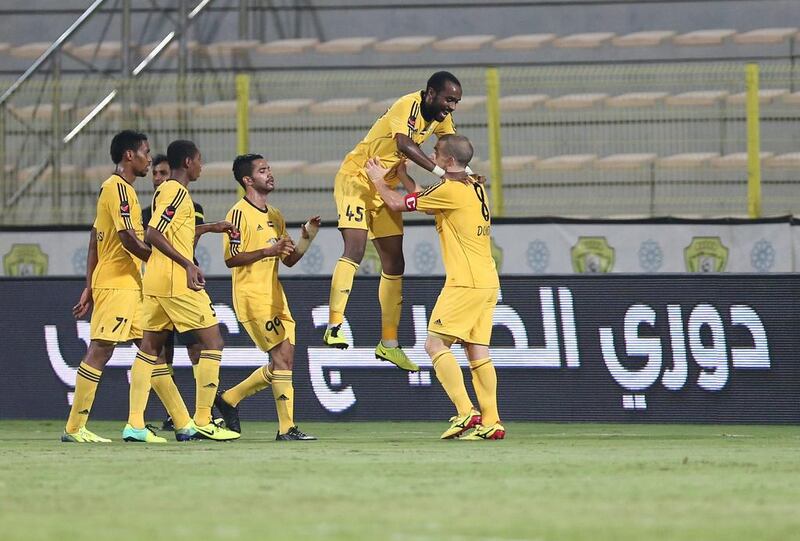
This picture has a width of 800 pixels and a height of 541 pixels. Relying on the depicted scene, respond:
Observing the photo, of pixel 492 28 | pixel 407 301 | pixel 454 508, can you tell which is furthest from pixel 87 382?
pixel 492 28

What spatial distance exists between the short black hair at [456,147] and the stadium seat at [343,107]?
6.91 m

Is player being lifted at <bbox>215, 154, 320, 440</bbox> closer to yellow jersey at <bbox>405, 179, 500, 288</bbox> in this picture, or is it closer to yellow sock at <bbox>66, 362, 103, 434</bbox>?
yellow jersey at <bbox>405, 179, 500, 288</bbox>

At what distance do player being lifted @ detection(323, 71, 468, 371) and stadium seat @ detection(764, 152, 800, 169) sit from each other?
5.29 meters

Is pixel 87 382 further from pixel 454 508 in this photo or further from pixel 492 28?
pixel 492 28

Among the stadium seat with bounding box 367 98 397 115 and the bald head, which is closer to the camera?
the bald head

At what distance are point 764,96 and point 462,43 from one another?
5.10 m

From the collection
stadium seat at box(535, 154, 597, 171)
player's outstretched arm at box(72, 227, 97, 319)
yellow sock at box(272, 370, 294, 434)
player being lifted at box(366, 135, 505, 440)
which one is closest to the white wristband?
player being lifted at box(366, 135, 505, 440)

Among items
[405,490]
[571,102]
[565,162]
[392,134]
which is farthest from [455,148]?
[571,102]

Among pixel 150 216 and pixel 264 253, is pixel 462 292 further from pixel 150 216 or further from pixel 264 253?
pixel 150 216

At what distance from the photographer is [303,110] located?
16359 millimetres

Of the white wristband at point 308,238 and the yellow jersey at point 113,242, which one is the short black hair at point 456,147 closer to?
the white wristband at point 308,238

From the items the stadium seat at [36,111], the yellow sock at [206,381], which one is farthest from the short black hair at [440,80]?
the stadium seat at [36,111]

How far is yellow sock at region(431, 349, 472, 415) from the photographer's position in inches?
368

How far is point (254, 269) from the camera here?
32.5ft
